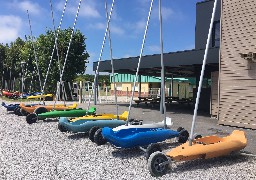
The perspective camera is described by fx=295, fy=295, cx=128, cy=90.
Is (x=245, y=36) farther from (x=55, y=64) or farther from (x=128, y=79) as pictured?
(x=128, y=79)

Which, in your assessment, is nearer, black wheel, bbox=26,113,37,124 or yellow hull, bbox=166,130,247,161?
yellow hull, bbox=166,130,247,161

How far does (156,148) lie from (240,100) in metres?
7.27

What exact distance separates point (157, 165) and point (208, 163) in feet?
5.57

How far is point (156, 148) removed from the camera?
27.0ft

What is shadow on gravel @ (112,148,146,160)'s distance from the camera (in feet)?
29.0

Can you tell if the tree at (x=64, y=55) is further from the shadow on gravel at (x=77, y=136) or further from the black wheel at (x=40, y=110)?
the shadow on gravel at (x=77, y=136)

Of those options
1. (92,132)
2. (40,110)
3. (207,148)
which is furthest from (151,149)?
(40,110)

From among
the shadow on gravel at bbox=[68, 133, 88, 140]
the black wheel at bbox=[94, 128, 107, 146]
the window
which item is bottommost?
the shadow on gravel at bbox=[68, 133, 88, 140]

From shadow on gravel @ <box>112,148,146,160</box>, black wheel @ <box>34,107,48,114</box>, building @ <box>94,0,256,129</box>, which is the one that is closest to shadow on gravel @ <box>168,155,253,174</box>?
shadow on gravel @ <box>112,148,146,160</box>

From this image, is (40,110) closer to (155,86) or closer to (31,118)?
(31,118)

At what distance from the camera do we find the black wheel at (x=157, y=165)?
6.98 m

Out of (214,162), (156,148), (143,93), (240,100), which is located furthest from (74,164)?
(143,93)

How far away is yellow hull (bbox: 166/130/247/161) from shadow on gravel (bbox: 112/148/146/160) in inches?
65.7

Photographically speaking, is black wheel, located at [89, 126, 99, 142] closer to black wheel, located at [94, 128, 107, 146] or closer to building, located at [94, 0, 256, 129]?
black wheel, located at [94, 128, 107, 146]
